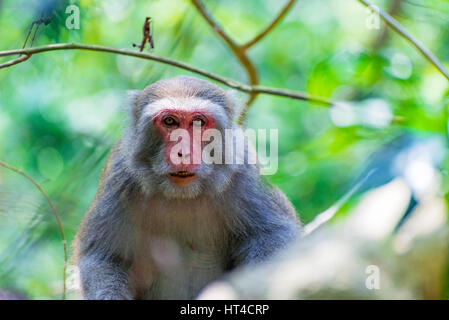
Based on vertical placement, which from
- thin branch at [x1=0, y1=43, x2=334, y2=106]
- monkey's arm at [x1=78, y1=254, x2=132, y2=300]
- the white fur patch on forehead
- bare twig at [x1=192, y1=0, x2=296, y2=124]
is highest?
bare twig at [x1=192, y1=0, x2=296, y2=124]

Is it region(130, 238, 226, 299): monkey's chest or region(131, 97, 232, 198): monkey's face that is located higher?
region(131, 97, 232, 198): monkey's face

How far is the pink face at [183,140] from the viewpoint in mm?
4207

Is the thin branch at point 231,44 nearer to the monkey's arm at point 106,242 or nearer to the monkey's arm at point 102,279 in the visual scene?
the monkey's arm at point 106,242

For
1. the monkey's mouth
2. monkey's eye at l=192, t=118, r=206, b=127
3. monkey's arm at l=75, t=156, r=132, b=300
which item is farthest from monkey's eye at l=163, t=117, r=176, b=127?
monkey's arm at l=75, t=156, r=132, b=300

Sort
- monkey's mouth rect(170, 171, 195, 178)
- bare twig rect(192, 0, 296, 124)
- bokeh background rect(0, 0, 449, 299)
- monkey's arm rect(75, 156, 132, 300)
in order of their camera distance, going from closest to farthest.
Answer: bokeh background rect(0, 0, 449, 299)
monkey's mouth rect(170, 171, 195, 178)
monkey's arm rect(75, 156, 132, 300)
bare twig rect(192, 0, 296, 124)

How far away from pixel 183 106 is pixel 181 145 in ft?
1.17

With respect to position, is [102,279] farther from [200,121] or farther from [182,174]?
[200,121]

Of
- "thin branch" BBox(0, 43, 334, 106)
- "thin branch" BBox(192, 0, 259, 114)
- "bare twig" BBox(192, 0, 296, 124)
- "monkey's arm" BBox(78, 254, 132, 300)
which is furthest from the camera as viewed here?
"thin branch" BBox(192, 0, 259, 114)

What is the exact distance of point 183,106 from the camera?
4.41 metres

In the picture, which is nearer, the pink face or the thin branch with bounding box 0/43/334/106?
the thin branch with bounding box 0/43/334/106

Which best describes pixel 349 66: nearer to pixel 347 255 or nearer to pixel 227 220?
pixel 227 220

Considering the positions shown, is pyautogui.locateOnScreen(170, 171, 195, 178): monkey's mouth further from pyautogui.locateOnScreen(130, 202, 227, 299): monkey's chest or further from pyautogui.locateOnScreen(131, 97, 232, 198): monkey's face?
pyautogui.locateOnScreen(130, 202, 227, 299): monkey's chest

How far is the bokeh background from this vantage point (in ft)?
13.0
